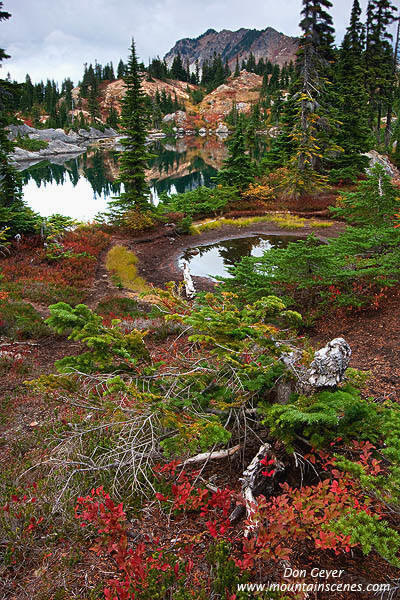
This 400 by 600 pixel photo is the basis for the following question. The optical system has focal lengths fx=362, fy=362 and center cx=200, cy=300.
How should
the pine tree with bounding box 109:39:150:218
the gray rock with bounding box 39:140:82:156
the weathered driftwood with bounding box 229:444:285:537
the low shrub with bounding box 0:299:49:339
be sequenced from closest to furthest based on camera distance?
the weathered driftwood with bounding box 229:444:285:537, the low shrub with bounding box 0:299:49:339, the pine tree with bounding box 109:39:150:218, the gray rock with bounding box 39:140:82:156

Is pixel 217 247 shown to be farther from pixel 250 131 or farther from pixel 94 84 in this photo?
pixel 94 84

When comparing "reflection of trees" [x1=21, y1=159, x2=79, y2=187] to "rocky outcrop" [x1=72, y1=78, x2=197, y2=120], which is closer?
"reflection of trees" [x1=21, y1=159, x2=79, y2=187]

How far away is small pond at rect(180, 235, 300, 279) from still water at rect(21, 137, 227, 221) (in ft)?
30.0

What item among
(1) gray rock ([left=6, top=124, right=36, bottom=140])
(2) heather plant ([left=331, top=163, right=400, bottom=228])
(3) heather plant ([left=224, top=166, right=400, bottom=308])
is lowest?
(3) heather plant ([left=224, top=166, right=400, bottom=308])

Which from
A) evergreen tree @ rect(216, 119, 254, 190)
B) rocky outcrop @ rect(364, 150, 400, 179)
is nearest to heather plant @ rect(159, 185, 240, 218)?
evergreen tree @ rect(216, 119, 254, 190)

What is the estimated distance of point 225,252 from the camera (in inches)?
719

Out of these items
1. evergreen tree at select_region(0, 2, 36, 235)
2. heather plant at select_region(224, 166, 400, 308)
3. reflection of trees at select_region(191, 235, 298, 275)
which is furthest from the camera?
reflection of trees at select_region(191, 235, 298, 275)

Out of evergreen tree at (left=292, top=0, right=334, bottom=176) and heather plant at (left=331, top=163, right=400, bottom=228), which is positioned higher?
evergreen tree at (left=292, top=0, right=334, bottom=176)

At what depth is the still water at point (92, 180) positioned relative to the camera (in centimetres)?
3196

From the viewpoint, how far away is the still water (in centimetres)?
3196

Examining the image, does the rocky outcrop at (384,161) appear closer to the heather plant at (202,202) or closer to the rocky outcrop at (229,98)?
the heather plant at (202,202)

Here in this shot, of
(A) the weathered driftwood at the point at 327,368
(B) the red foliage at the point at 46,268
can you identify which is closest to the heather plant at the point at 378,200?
(A) the weathered driftwood at the point at 327,368

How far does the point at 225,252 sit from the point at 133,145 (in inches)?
329

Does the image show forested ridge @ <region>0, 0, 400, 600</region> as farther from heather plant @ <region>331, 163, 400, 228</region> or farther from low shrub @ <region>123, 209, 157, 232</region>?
low shrub @ <region>123, 209, 157, 232</region>
